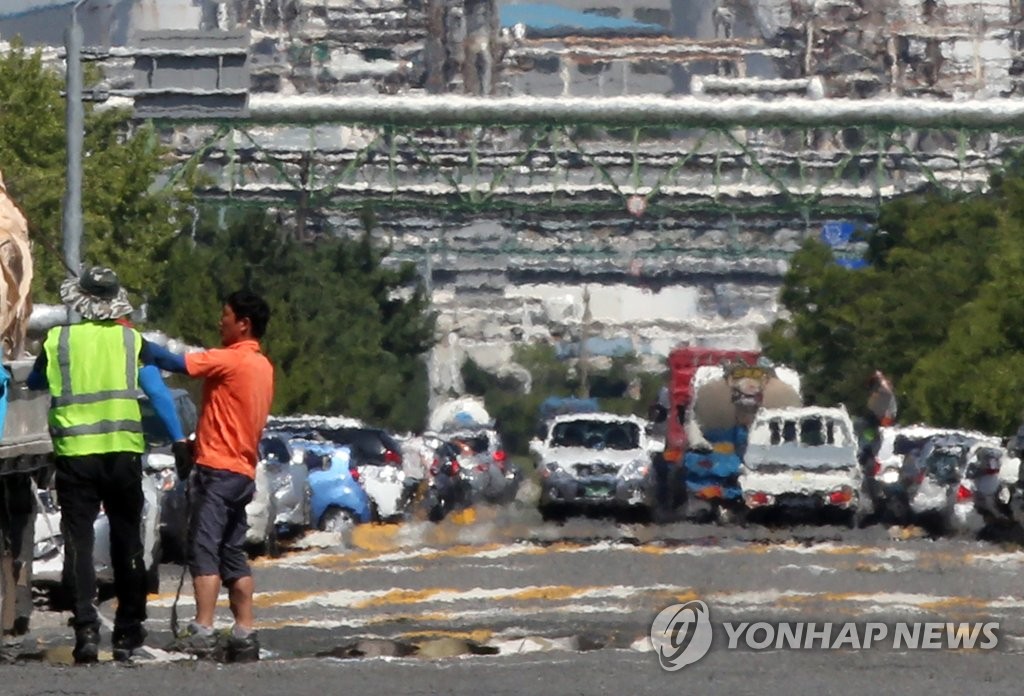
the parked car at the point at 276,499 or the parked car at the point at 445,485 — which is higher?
the parked car at the point at 276,499

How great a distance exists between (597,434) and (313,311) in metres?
40.4

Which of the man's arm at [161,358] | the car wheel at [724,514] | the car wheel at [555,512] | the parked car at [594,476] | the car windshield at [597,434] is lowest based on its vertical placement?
the car wheel at [555,512]

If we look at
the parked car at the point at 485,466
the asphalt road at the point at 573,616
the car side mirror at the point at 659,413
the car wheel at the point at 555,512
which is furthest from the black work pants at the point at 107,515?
the car side mirror at the point at 659,413

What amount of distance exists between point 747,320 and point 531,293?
11463 millimetres

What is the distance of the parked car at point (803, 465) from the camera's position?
129 feet

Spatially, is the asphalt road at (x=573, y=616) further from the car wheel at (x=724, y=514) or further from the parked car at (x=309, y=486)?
the car wheel at (x=724, y=514)

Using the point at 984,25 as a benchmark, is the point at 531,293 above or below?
below

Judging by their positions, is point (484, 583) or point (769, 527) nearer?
point (484, 583)

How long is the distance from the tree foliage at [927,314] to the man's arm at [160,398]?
1745 inches

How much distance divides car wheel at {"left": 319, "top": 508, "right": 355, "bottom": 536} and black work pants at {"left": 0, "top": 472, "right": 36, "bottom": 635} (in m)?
19.1

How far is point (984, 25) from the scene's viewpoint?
184625 millimetres

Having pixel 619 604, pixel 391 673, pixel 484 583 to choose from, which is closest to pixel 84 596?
pixel 391 673

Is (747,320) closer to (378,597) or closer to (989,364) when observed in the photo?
(989,364)

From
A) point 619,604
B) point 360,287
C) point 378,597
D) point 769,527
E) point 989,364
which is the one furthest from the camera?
point 360,287
